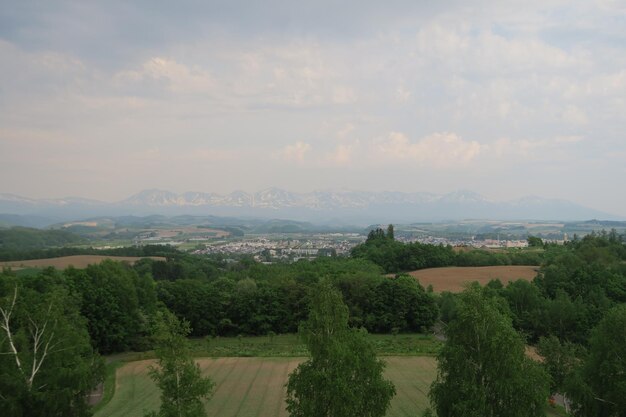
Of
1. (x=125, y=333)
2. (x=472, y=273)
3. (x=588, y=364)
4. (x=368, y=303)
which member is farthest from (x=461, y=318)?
(x=472, y=273)

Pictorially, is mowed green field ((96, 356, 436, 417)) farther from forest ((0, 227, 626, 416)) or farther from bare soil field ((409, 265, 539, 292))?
bare soil field ((409, 265, 539, 292))

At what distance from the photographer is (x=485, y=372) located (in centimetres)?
1301

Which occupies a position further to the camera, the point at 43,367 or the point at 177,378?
the point at 43,367

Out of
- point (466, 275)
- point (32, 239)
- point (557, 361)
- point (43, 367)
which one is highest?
point (43, 367)

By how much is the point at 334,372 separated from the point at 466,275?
49.7 metres

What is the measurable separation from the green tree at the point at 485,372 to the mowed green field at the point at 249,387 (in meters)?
8.10

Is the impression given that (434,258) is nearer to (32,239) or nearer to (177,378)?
(177,378)

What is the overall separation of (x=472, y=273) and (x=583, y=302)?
68.7ft

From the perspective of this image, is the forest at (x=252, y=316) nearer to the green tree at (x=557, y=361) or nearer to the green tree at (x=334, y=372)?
the green tree at (x=557, y=361)

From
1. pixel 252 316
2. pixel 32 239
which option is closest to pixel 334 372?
pixel 252 316

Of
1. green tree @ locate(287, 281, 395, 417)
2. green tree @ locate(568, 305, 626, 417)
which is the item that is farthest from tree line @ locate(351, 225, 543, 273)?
green tree @ locate(287, 281, 395, 417)

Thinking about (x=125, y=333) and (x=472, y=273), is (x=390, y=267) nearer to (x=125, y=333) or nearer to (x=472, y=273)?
(x=472, y=273)

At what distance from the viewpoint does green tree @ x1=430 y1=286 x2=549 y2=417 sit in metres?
12.6

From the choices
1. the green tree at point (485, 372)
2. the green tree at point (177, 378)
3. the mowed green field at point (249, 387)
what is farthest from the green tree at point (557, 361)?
the green tree at point (177, 378)
